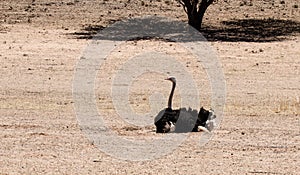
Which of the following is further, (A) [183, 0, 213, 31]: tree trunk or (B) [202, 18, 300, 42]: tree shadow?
(A) [183, 0, 213, 31]: tree trunk

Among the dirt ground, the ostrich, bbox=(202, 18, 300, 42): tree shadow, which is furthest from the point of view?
bbox=(202, 18, 300, 42): tree shadow

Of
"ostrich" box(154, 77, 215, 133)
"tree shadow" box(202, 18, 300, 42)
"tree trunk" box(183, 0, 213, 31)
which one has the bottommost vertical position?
"tree shadow" box(202, 18, 300, 42)

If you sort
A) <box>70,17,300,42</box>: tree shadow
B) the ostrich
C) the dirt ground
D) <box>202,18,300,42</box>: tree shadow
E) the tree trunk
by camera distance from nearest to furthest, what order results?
the dirt ground < the ostrich < <box>70,17,300,42</box>: tree shadow < <box>202,18,300,42</box>: tree shadow < the tree trunk

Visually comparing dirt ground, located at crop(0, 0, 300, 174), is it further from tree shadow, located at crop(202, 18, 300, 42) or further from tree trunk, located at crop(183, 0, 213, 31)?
tree trunk, located at crop(183, 0, 213, 31)

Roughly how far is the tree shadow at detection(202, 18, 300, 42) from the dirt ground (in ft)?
0.10

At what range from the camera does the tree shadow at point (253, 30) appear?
2728 cm

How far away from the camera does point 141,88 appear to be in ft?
61.2

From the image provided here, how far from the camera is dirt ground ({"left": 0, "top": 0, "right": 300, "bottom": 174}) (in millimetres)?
11117

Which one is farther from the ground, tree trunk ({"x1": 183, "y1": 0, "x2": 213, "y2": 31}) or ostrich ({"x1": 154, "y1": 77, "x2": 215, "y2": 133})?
ostrich ({"x1": 154, "y1": 77, "x2": 215, "y2": 133})

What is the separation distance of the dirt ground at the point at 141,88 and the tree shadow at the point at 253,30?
0.03m

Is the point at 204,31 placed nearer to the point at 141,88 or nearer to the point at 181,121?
the point at 141,88

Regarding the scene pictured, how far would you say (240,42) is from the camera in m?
26.4

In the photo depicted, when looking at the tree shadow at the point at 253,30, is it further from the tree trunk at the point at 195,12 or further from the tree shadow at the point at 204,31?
the tree trunk at the point at 195,12

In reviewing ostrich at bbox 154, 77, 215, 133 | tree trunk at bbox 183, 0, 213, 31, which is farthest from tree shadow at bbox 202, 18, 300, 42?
ostrich at bbox 154, 77, 215, 133
